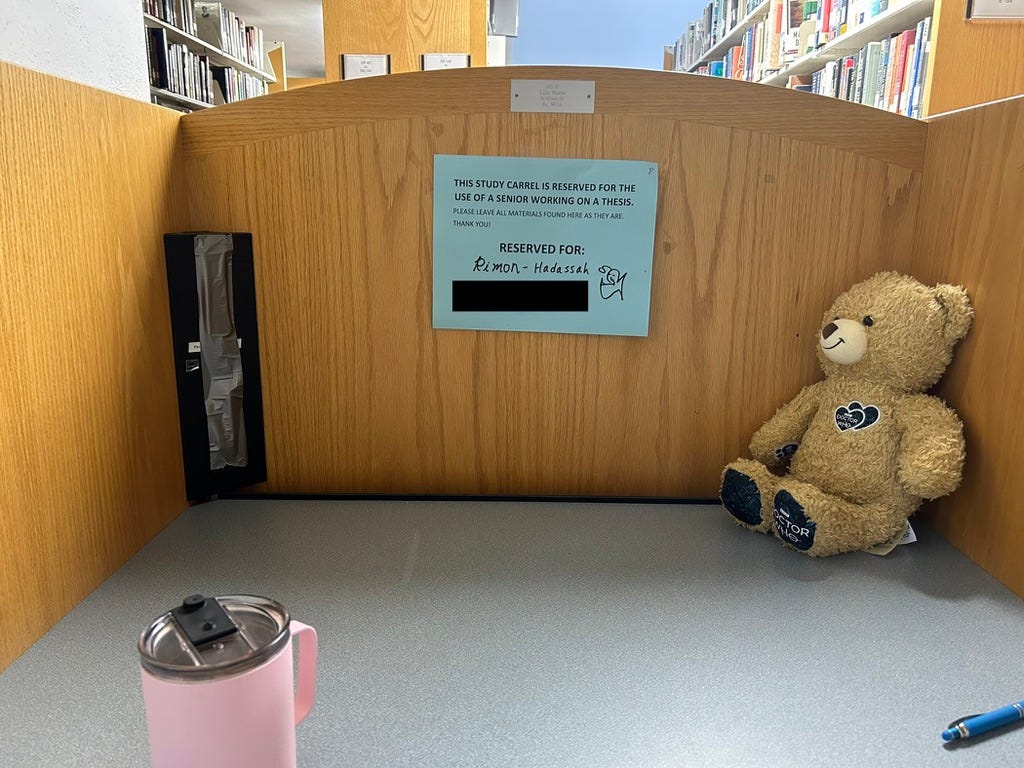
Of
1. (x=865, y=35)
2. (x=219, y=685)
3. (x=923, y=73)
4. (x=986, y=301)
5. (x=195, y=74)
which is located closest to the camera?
(x=219, y=685)

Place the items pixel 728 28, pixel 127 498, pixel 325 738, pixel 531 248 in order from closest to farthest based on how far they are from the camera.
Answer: pixel 325 738
pixel 127 498
pixel 531 248
pixel 728 28

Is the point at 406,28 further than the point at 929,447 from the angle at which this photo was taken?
Yes

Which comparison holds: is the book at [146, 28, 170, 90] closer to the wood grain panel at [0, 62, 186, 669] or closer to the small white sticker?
the wood grain panel at [0, 62, 186, 669]

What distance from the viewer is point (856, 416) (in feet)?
2.74

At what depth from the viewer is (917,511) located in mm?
887

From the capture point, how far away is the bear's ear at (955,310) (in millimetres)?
773

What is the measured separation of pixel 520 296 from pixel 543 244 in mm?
70

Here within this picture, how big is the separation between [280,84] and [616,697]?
309 inches

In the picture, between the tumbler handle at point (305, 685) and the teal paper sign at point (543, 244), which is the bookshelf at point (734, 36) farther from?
the tumbler handle at point (305, 685)

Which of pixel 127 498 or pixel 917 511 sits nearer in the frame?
pixel 127 498

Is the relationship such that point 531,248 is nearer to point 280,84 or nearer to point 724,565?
point 724,565

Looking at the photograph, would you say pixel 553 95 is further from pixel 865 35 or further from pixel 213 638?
pixel 865 35

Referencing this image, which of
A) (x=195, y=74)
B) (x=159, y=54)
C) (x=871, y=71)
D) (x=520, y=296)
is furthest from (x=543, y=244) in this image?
(x=195, y=74)

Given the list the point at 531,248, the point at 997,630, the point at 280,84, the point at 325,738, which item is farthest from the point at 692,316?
the point at 280,84
